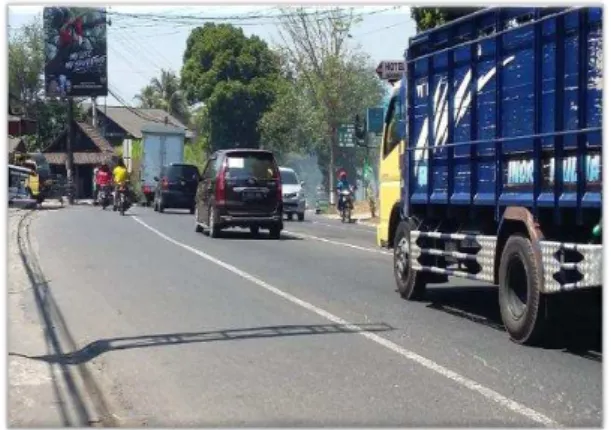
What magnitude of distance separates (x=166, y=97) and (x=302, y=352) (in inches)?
3158

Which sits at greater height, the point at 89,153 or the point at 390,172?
the point at 89,153

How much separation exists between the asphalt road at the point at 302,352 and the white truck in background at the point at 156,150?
100 ft

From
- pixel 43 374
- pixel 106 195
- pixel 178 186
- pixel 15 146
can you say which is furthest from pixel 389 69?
pixel 15 146

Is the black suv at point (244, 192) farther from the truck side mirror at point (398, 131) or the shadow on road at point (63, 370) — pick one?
the truck side mirror at point (398, 131)

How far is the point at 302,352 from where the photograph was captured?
9.72m

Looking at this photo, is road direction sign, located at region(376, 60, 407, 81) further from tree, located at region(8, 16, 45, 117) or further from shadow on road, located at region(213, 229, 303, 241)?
tree, located at region(8, 16, 45, 117)

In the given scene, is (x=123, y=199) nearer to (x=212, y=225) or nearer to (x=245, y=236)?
(x=245, y=236)

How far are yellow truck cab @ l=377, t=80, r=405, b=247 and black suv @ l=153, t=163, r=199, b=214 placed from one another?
79.1 feet

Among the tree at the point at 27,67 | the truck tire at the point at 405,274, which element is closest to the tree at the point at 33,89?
the tree at the point at 27,67

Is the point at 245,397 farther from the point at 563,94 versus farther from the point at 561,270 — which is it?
the point at 563,94

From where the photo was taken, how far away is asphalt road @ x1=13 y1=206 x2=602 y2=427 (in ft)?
24.6

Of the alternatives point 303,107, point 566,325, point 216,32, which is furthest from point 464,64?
point 216,32

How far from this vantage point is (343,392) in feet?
26.3

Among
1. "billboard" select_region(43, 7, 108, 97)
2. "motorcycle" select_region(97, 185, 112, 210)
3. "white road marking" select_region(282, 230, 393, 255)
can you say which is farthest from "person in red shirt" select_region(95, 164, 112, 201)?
"white road marking" select_region(282, 230, 393, 255)
